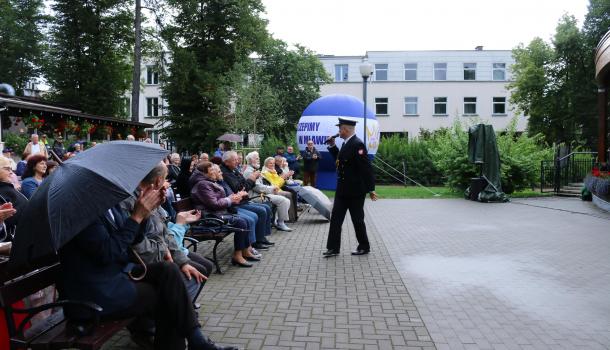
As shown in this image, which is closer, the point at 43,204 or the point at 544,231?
the point at 43,204

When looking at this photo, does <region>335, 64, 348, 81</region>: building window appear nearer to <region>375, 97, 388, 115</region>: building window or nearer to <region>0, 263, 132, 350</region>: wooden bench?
<region>375, 97, 388, 115</region>: building window

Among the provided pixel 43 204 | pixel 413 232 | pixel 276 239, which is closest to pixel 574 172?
pixel 413 232

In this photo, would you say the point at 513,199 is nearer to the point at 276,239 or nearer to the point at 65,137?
the point at 276,239

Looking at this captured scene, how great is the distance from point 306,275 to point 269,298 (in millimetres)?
1211

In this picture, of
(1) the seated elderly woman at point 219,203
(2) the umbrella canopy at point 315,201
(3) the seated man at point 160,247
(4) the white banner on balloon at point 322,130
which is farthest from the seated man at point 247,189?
(4) the white banner on balloon at point 322,130

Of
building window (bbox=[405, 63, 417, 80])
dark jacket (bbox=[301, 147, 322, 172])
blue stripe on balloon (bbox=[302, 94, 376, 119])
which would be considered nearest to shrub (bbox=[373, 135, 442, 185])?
blue stripe on balloon (bbox=[302, 94, 376, 119])

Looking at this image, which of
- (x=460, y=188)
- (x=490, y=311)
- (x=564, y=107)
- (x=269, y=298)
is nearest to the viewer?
(x=490, y=311)

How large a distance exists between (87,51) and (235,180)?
30.3 m

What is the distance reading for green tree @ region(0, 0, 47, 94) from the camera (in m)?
41.2

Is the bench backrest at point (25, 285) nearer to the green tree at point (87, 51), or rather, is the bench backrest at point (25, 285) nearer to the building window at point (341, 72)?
the green tree at point (87, 51)

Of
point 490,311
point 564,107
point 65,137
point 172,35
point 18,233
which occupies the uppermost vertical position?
point 172,35

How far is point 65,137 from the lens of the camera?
23.3 metres

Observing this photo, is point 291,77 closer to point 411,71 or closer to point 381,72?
point 381,72

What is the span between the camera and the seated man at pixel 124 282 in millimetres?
3424
